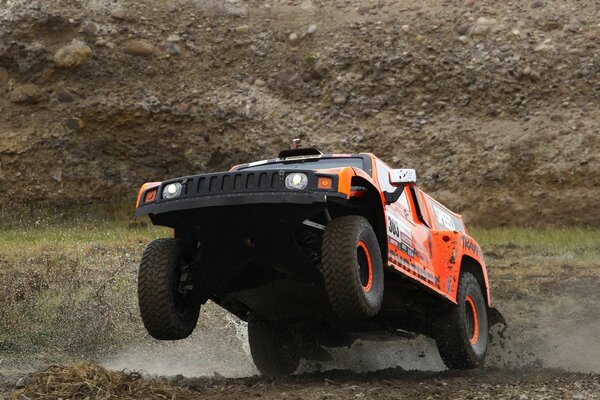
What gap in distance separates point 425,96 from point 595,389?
15.3 meters

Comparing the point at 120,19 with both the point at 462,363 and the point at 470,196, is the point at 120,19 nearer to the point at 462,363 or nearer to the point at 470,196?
the point at 470,196

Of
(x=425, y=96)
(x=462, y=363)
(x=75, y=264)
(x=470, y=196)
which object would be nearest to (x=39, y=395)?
(x=462, y=363)

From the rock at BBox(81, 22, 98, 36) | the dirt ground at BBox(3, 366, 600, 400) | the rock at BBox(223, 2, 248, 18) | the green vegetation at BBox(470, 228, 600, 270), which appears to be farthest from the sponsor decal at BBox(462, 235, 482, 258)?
the rock at BBox(223, 2, 248, 18)

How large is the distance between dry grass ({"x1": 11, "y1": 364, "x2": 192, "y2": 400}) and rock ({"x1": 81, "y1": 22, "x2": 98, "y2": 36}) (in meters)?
16.9

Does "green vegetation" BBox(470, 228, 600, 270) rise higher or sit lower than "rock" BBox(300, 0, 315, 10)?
lower

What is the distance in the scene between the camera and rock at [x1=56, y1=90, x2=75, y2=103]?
23.0m

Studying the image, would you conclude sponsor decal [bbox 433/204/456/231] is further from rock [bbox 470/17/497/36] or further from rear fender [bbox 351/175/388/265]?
rock [bbox 470/17/497/36]

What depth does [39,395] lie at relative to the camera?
750 centimetres

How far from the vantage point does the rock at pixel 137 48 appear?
78.2ft

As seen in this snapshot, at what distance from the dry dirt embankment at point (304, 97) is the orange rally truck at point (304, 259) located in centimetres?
1167

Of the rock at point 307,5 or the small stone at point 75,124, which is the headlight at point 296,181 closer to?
the small stone at point 75,124

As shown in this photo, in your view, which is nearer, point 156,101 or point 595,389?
point 595,389

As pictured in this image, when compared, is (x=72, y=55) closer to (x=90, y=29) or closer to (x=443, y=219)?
(x=90, y=29)

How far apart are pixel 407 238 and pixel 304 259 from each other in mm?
1399
